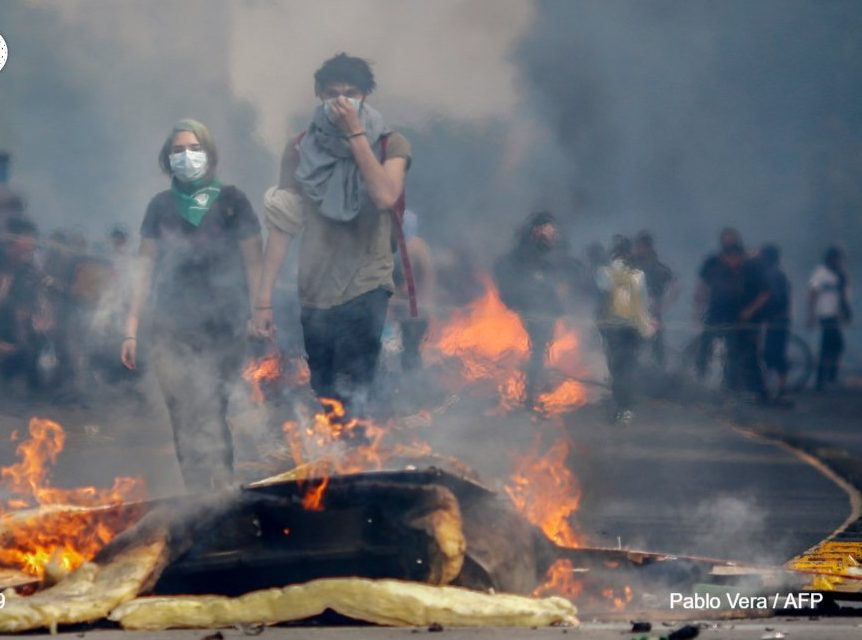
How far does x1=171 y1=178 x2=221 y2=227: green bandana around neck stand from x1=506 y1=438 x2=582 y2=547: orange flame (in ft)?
6.42

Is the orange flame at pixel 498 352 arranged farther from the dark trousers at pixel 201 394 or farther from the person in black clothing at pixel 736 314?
the dark trousers at pixel 201 394

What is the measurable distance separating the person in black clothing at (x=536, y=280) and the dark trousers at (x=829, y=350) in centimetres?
126

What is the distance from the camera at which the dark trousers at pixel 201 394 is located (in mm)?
7277

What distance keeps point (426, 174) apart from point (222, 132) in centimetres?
105

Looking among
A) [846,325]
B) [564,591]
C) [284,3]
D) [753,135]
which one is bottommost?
[564,591]

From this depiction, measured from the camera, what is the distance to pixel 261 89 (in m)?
7.28

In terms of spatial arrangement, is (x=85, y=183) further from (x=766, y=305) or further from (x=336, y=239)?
(x=766, y=305)

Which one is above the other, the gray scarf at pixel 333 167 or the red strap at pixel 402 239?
the gray scarf at pixel 333 167

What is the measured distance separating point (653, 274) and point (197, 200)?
225 cm

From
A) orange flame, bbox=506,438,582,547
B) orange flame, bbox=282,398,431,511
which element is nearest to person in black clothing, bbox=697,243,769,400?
orange flame, bbox=506,438,582,547

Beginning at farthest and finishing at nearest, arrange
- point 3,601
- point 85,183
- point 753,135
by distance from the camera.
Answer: point 85,183 → point 753,135 → point 3,601

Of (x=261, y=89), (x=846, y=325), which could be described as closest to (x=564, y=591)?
(x=846, y=325)

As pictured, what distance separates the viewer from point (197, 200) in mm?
7242

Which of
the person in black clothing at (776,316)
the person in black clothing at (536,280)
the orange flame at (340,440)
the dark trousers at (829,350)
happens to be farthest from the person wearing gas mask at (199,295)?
the dark trousers at (829,350)
